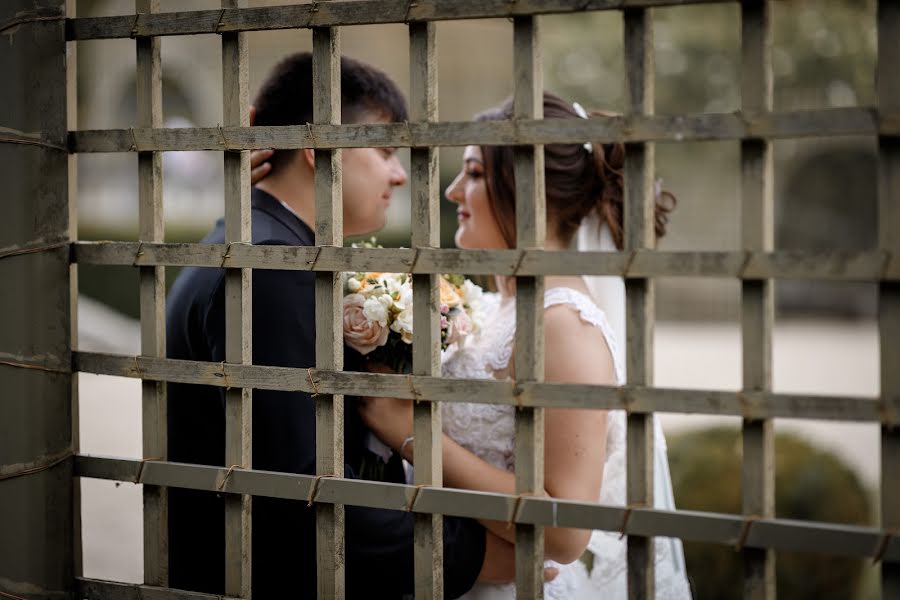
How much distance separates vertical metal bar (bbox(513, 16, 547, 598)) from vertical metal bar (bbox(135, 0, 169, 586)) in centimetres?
79

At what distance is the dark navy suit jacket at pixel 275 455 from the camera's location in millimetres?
2238

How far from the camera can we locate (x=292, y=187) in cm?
273

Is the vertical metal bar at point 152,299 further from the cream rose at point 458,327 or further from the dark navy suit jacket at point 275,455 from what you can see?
the cream rose at point 458,327

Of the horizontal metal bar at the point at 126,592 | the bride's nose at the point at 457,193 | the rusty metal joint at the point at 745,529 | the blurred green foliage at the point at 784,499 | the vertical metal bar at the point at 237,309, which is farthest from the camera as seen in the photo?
the blurred green foliage at the point at 784,499

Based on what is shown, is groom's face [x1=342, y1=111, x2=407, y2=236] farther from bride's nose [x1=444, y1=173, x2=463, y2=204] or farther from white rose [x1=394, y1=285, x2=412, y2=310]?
white rose [x1=394, y1=285, x2=412, y2=310]

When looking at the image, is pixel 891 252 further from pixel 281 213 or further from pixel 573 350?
pixel 281 213

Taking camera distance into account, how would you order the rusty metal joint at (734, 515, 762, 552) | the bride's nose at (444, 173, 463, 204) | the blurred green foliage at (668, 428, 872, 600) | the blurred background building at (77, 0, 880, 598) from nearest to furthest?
the rusty metal joint at (734, 515, 762, 552) → the bride's nose at (444, 173, 463, 204) → the blurred green foliage at (668, 428, 872, 600) → the blurred background building at (77, 0, 880, 598)

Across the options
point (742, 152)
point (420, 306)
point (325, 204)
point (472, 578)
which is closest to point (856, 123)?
point (742, 152)

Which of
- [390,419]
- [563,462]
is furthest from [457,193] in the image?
[563,462]

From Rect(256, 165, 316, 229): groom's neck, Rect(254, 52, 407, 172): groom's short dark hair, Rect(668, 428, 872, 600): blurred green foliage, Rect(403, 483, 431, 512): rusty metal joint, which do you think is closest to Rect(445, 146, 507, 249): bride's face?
Rect(254, 52, 407, 172): groom's short dark hair

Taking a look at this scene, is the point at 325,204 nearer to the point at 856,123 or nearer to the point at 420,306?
the point at 420,306

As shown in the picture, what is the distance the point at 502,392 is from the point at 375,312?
2.12 ft

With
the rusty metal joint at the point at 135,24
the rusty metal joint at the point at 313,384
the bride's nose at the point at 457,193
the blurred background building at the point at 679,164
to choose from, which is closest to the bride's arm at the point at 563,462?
the rusty metal joint at the point at 313,384

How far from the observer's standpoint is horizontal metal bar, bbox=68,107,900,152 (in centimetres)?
159
